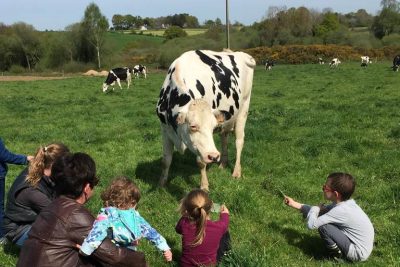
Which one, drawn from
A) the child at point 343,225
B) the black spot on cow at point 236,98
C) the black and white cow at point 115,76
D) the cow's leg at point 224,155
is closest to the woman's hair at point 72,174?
the child at point 343,225

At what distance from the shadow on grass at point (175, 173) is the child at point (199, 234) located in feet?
8.13

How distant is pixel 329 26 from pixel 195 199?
280ft

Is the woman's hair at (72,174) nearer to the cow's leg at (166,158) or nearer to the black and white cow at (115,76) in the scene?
the cow's leg at (166,158)

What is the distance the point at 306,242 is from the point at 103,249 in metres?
2.80

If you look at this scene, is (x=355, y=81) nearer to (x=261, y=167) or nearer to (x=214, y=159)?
(x=261, y=167)

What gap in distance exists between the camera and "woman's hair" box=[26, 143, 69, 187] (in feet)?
15.7

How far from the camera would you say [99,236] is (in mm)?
3414

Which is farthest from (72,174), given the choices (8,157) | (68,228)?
(8,157)

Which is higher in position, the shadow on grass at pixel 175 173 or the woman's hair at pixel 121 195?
the woman's hair at pixel 121 195

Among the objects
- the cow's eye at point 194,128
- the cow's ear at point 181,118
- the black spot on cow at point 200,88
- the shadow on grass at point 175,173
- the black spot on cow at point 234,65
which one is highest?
the black spot on cow at point 234,65

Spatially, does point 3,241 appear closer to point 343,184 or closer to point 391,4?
point 343,184

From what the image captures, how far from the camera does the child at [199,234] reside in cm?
433

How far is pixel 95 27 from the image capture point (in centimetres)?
7006

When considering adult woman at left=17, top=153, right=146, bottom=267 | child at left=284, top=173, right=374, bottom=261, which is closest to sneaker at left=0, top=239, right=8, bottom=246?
adult woman at left=17, top=153, right=146, bottom=267
